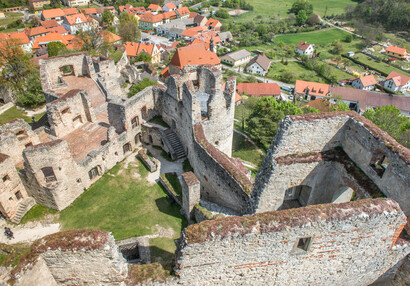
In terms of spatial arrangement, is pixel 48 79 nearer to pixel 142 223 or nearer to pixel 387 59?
pixel 142 223

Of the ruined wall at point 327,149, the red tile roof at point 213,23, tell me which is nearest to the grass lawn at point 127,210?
the ruined wall at point 327,149

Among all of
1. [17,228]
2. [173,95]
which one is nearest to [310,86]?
[173,95]

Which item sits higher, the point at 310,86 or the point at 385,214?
the point at 385,214

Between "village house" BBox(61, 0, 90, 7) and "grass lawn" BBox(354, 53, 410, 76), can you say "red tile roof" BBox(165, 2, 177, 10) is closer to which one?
"village house" BBox(61, 0, 90, 7)

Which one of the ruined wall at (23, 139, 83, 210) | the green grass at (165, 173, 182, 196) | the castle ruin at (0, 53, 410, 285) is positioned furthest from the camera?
the green grass at (165, 173, 182, 196)

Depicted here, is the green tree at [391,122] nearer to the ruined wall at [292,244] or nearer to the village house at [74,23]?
the ruined wall at [292,244]

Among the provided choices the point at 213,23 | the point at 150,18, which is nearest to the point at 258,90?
the point at 213,23

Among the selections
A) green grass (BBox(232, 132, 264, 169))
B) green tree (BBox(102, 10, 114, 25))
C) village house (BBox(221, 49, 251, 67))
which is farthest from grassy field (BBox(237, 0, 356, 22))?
green grass (BBox(232, 132, 264, 169))
